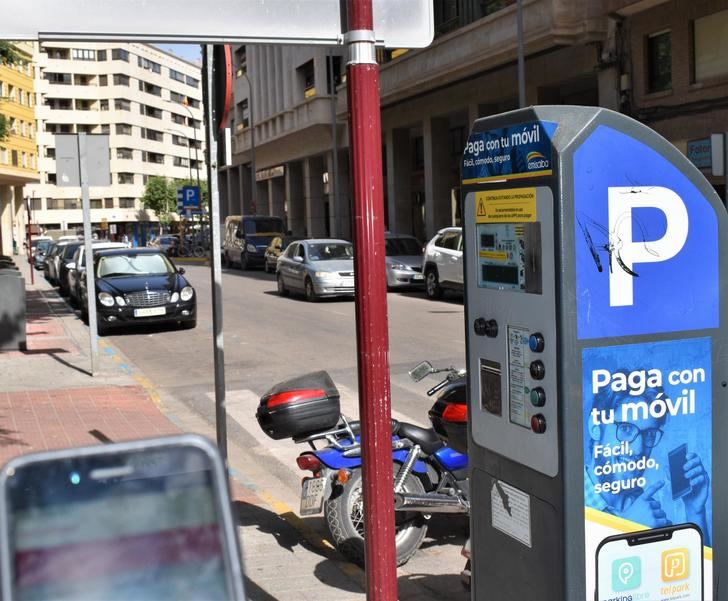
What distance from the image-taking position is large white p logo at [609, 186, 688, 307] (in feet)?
10.8

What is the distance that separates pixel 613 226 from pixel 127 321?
14.1m

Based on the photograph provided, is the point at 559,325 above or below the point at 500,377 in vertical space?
above

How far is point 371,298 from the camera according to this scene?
343 centimetres

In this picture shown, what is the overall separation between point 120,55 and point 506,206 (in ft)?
335

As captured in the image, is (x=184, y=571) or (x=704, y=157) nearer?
(x=184, y=571)

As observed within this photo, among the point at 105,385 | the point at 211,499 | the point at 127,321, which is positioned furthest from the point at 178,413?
the point at 211,499

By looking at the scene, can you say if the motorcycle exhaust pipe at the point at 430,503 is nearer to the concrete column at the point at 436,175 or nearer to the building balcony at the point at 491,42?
the building balcony at the point at 491,42

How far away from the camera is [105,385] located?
11.0 meters

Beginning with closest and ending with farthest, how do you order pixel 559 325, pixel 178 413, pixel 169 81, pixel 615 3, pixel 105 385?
pixel 559 325, pixel 178 413, pixel 105 385, pixel 615 3, pixel 169 81

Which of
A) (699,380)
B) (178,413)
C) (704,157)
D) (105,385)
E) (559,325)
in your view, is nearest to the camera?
(559,325)

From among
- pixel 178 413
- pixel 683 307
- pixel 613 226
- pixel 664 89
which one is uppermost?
pixel 664 89

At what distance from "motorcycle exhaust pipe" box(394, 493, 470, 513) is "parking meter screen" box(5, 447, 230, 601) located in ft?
10.3

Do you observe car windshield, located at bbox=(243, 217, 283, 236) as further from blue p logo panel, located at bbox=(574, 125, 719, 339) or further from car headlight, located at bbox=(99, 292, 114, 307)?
blue p logo panel, located at bbox=(574, 125, 719, 339)

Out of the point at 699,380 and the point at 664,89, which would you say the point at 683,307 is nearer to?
the point at 699,380
